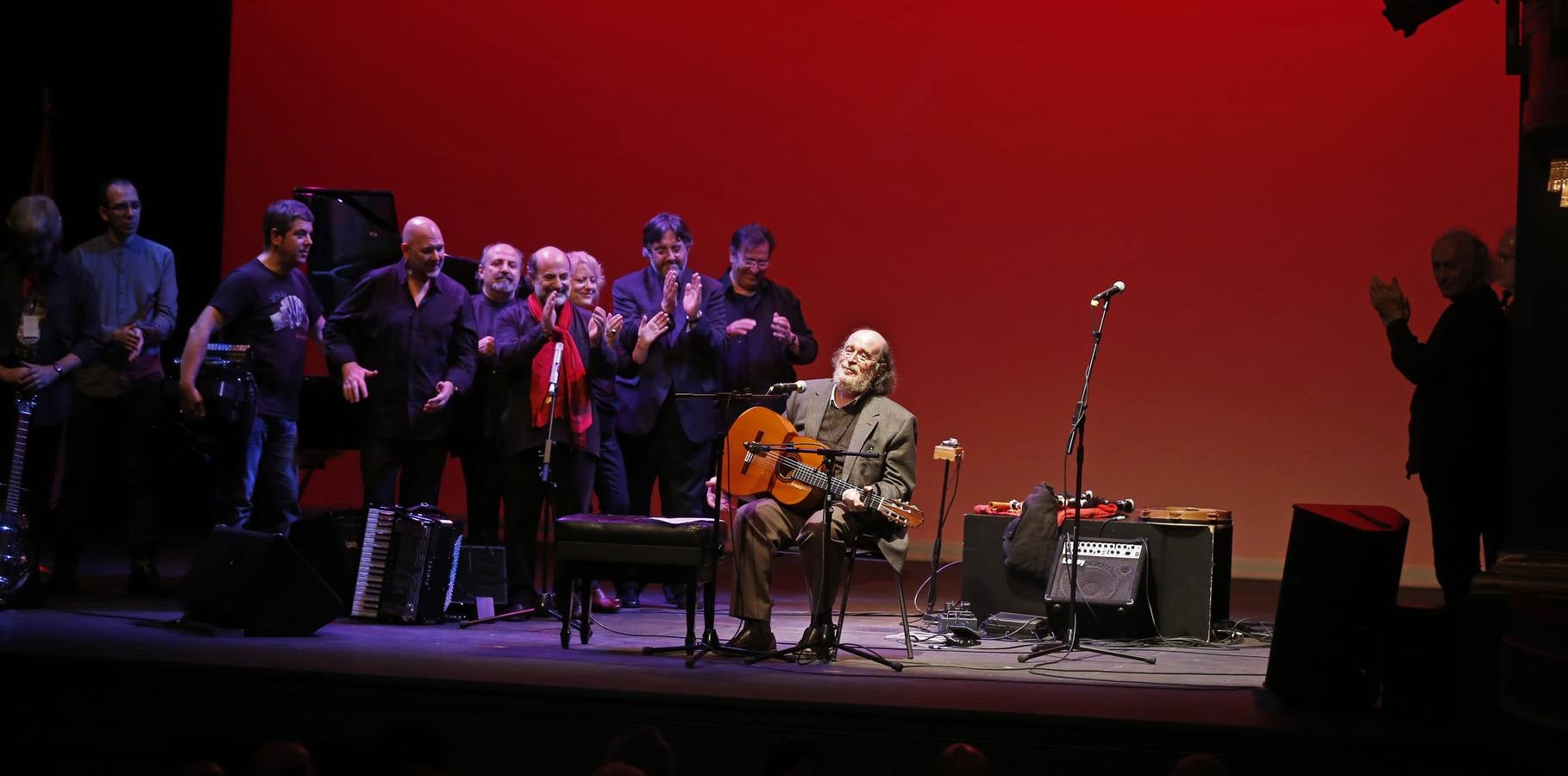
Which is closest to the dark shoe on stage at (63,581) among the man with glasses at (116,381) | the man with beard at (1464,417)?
the man with glasses at (116,381)

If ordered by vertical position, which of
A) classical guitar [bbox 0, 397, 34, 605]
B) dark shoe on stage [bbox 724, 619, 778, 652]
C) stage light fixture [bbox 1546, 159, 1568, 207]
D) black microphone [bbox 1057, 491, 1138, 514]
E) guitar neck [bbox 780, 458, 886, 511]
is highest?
stage light fixture [bbox 1546, 159, 1568, 207]

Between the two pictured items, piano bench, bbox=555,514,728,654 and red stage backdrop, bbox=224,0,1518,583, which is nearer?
piano bench, bbox=555,514,728,654

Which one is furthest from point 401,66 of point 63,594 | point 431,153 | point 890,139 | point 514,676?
point 514,676

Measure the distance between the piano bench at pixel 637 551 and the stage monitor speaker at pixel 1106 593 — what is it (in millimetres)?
1705

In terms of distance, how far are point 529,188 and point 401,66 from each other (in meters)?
1.24

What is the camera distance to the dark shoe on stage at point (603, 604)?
6.81 metres

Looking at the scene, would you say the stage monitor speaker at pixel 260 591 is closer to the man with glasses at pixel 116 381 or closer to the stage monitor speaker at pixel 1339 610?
the man with glasses at pixel 116 381

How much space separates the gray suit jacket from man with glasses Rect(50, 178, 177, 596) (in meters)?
3.18

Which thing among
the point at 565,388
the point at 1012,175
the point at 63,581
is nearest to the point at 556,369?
the point at 565,388

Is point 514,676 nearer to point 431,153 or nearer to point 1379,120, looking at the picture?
point 431,153

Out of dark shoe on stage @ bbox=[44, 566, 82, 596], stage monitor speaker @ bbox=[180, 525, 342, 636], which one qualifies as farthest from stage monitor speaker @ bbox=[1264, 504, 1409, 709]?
dark shoe on stage @ bbox=[44, 566, 82, 596]

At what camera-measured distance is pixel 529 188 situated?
391 inches

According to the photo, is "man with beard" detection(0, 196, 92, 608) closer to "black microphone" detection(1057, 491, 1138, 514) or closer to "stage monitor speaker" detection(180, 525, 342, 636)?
"stage monitor speaker" detection(180, 525, 342, 636)

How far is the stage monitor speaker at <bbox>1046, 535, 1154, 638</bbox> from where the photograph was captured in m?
6.32
